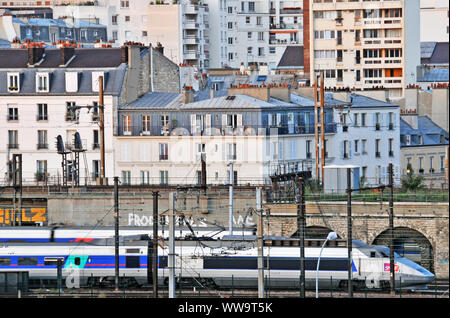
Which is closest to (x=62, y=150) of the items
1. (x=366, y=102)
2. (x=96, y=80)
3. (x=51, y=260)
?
(x=96, y=80)

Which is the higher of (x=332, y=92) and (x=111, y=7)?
(x=111, y=7)

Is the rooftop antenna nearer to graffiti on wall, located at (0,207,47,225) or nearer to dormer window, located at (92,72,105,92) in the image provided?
graffiti on wall, located at (0,207,47,225)

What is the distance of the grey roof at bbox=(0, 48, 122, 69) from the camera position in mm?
38484

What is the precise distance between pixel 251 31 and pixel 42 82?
72.6ft

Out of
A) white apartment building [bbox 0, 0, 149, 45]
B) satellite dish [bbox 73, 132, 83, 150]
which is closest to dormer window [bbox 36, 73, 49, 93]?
satellite dish [bbox 73, 132, 83, 150]

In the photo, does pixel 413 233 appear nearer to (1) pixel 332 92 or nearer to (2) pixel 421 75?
(1) pixel 332 92

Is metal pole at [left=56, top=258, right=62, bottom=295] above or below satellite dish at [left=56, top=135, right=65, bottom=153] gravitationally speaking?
below

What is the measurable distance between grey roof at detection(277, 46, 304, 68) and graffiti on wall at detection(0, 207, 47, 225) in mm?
30119

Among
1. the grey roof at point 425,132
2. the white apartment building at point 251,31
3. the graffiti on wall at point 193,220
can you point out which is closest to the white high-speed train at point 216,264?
the graffiti on wall at point 193,220

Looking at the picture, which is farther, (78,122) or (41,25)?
(41,25)

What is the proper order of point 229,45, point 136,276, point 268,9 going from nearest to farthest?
point 136,276 < point 268,9 < point 229,45
